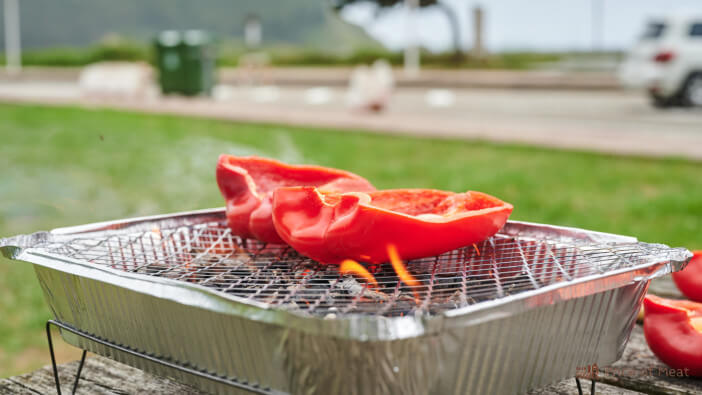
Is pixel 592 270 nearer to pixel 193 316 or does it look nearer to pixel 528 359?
pixel 528 359

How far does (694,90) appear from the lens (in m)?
12.0

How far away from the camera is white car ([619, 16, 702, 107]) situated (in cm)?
1189

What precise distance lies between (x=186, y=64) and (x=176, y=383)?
47.5 ft

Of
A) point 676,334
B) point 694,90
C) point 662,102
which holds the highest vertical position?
point 676,334

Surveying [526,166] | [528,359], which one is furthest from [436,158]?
[528,359]

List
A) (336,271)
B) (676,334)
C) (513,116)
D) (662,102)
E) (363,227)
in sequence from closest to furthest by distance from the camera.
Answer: (363,227), (336,271), (676,334), (513,116), (662,102)

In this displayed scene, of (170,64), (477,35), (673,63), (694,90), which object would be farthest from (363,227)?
(477,35)

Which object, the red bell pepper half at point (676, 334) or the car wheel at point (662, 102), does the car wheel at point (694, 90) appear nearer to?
the car wheel at point (662, 102)

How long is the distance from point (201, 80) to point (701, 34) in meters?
9.53

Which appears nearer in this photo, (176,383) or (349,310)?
(349,310)

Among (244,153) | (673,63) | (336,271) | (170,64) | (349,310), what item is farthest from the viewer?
(170,64)

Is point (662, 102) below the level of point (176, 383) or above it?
below

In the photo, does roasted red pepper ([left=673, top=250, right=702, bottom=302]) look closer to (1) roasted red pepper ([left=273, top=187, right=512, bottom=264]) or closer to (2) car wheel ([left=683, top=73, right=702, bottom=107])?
(1) roasted red pepper ([left=273, top=187, right=512, bottom=264])

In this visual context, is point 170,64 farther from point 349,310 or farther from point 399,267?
point 349,310
